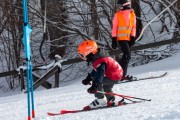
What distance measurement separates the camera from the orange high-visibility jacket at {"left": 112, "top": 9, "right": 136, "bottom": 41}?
8.49m

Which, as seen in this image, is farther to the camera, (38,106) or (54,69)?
(54,69)

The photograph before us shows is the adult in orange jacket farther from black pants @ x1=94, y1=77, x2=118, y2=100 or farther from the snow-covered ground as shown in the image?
black pants @ x1=94, y1=77, x2=118, y2=100

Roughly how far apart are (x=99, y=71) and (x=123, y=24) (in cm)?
273

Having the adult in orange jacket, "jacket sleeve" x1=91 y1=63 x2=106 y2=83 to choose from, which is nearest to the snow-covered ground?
"jacket sleeve" x1=91 y1=63 x2=106 y2=83

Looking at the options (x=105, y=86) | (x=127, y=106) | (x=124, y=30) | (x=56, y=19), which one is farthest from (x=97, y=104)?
(x=56, y=19)

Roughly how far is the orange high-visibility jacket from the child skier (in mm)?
2240

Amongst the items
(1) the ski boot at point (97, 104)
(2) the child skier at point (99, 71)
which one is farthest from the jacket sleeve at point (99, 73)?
(1) the ski boot at point (97, 104)

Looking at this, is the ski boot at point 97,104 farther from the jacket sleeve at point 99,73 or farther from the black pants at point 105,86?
the jacket sleeve at point 99,73

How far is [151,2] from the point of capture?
46.6ft

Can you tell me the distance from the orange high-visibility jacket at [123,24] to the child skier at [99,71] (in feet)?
7.35

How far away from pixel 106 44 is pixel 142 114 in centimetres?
845

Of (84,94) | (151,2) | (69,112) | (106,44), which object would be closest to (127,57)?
(84,94)

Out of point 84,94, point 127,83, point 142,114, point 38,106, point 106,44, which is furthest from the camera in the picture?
point 106,44

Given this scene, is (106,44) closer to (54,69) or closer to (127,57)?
(54,69)
